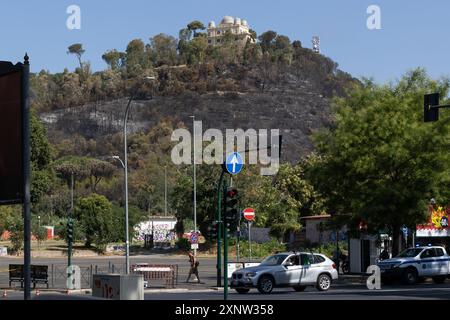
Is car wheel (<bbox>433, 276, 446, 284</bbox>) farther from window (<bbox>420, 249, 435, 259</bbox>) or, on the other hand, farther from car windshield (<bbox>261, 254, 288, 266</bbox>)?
car windshield (<bbox>261, 254, 288, 266</bbox>)

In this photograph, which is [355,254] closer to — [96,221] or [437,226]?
[437,226]

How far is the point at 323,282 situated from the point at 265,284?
2.57 metres

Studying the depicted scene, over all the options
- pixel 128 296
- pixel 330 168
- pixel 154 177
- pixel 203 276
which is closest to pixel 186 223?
pixel 203 276

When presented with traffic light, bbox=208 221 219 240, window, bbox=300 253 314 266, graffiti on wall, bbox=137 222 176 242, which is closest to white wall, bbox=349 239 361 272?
window, bbox=300 253 314 266

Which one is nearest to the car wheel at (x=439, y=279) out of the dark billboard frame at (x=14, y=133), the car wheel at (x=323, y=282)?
the car wheel at (x=323, y=282)

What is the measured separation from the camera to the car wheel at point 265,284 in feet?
109

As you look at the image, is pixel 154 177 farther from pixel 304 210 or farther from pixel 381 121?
pixel 381 121

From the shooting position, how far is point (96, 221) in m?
77.1

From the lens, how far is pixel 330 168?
43.1 m

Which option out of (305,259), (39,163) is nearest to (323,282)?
(305,259)

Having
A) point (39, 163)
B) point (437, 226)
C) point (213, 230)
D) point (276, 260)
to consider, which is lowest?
point (276, 260)

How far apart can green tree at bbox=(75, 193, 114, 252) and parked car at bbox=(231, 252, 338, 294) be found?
1737 inches

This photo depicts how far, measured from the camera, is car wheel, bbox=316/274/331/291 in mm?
34000

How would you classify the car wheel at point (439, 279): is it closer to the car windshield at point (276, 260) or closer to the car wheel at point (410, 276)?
the car wheel at point (410, 276)
